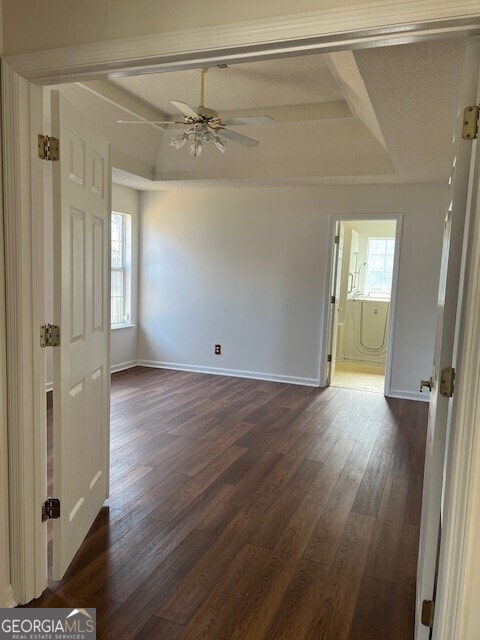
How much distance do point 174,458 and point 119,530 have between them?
3.18 feet

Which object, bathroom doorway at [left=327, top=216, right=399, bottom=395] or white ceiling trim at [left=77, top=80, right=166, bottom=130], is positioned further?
bathroom doorway at [left=327, top=216, right=399, bottom=395]

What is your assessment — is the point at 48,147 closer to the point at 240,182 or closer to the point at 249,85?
the point at 249,85

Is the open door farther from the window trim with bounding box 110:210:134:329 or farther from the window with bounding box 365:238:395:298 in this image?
the window trim with bounding box 110:210:134:329

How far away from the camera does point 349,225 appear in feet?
22.7

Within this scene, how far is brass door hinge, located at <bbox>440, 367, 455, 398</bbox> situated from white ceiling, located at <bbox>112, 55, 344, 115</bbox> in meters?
2.83

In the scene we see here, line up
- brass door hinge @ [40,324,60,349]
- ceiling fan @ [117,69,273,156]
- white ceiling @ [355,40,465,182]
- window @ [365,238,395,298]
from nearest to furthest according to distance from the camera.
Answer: brass door hinge @ [40,324,60,349] < white ceiling @ [355,40,465,182] < ceiling fan @ [117,69,273,156] < window @ [365,238,395,298]

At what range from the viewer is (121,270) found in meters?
6.33

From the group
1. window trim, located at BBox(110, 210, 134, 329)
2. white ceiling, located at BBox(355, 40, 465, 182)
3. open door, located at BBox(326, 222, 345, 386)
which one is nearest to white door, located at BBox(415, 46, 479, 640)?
white ceiling, located at BBox(355, 40, 465, 182)

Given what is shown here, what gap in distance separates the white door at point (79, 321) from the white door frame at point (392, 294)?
11.5 feet

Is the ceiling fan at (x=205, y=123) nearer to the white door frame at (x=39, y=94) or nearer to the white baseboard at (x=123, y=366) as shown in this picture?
the white door frame at (x=39, y=94)

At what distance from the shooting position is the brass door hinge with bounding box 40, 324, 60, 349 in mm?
1797

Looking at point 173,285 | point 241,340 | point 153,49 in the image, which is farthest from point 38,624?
point 173,285

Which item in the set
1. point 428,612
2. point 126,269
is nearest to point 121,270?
point 126,269

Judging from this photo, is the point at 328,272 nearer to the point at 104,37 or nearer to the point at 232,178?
the point at 232,178
